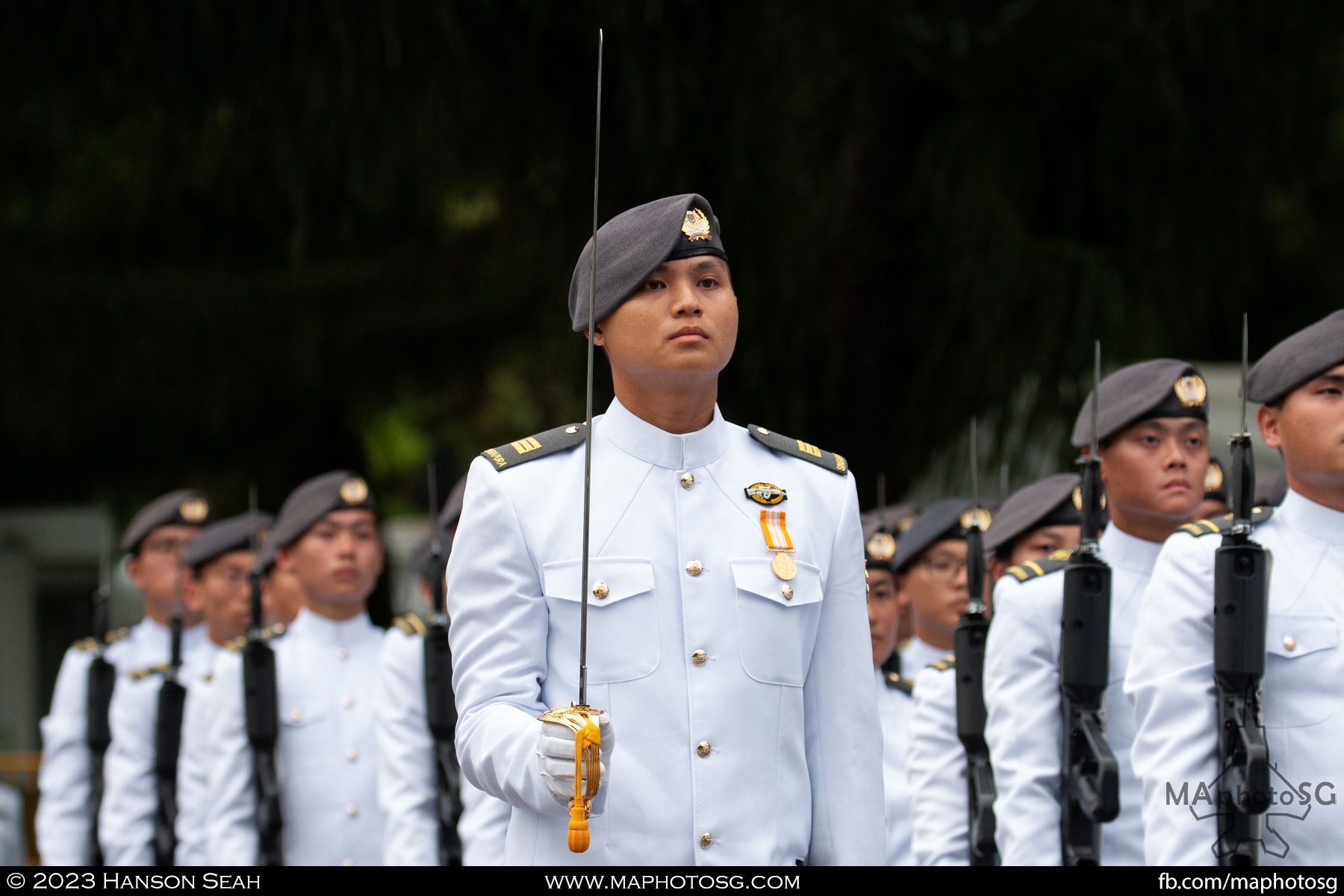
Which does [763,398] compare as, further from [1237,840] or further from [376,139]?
[1237,840]

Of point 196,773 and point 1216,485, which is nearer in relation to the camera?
point 1216,485

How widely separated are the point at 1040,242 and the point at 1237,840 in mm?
6480

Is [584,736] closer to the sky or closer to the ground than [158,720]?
closer to the ground

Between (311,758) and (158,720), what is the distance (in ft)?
3.79

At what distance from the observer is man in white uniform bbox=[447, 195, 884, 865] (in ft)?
10.5

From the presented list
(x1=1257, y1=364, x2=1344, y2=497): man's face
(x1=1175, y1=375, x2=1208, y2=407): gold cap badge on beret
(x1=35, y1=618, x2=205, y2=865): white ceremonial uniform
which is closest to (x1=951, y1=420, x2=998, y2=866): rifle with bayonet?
(x1=1175, y1=375, x2=1208, y2=407): gold cap badge on beret

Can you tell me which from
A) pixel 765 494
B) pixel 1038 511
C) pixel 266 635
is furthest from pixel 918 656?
pixel 765 494

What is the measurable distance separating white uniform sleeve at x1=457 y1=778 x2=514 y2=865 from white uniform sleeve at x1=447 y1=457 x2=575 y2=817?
2281 mm

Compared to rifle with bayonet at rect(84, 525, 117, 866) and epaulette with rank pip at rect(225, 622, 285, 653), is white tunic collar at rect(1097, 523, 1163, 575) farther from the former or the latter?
rifle with bayonet at rect(84, 525, 117, 866)

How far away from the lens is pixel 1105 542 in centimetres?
500

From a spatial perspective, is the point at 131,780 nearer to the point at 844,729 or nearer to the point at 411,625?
the point at 411,625

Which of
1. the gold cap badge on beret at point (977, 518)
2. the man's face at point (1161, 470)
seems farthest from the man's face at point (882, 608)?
the man's face at point (1161, 470)

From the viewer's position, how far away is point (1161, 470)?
193 inches

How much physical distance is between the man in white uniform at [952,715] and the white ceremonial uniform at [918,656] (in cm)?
55
